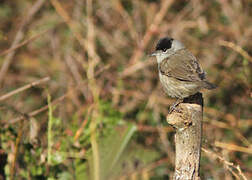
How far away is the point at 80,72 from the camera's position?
649 centimetres

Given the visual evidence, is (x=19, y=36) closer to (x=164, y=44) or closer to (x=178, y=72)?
(x=164, y=44)

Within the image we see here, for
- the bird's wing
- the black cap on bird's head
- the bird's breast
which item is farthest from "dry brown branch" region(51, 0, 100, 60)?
the bird's breast

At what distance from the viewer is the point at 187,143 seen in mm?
2660

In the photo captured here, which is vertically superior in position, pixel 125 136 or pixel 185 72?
pixel 185 72

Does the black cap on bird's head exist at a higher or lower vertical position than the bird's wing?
higher

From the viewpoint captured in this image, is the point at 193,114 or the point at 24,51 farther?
the point at 24,51

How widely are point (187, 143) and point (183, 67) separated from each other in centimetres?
140

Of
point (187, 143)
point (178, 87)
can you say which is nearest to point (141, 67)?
point (178, 87)

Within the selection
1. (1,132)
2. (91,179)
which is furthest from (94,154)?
(1,132)

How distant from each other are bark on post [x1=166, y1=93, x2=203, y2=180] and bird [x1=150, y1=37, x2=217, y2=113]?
2.25 ft

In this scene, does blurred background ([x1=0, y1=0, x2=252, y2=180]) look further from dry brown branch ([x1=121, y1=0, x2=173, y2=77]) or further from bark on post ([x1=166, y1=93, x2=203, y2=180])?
bark on post ([x1=166, y1=93, x2=203, y2=180])

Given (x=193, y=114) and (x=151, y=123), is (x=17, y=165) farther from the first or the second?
(x=151, y=123)

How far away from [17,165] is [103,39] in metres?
3.11

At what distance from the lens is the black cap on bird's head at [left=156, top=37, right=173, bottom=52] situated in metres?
4.21
